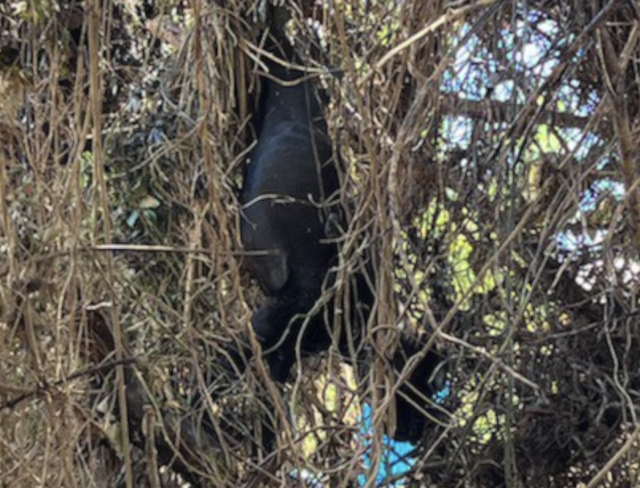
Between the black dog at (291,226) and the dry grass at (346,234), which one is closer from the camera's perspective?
the dry grass at (346,234)

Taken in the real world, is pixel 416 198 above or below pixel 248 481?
above

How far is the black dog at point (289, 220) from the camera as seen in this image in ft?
5.37

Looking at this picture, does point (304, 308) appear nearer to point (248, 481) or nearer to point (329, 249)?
point (329, 249)

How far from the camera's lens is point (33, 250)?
144 cm

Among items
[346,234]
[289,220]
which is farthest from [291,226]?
[346,234]

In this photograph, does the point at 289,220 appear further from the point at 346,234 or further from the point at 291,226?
the point at 346,234

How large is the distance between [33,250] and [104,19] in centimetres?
32

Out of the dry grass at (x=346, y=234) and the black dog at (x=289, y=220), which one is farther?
the black dog at (x=289, y=220)

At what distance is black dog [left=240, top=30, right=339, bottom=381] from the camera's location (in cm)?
164

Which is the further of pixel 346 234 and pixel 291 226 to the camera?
pixel 291 226

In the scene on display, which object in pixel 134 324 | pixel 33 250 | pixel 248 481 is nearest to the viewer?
pixel 33 250

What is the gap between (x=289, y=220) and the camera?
5.40ft

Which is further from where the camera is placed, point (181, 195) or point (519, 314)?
point (181, 195)

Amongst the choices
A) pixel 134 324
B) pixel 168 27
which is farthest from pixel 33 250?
pixel 168 27
